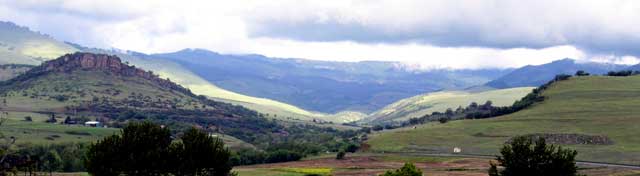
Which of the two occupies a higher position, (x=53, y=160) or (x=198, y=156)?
(x=198, y=156)

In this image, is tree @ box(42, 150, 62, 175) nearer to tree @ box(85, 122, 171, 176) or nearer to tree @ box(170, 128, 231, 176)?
tree @ box(85, 122, 171, 176)

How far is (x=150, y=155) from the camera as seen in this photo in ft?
334

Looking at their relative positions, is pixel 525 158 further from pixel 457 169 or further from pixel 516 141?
pixel 457 169

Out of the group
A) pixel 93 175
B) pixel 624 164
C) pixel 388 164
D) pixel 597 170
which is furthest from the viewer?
pixel 388 164

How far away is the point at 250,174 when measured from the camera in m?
159

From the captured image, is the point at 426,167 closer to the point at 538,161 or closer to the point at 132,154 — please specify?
the point at 538,161

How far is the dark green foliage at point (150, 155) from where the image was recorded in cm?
10231

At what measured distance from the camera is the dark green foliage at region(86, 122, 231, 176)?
336 ft

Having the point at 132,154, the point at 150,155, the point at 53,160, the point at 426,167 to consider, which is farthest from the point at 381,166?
the point at 53,160

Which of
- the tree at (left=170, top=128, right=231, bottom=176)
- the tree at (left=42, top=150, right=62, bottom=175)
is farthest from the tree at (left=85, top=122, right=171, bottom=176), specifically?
the tree at (left=42, top=150, right=62, bottom=175)

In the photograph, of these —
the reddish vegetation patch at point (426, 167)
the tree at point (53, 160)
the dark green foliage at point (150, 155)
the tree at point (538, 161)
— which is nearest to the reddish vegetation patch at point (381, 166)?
the reddish vegetation patch at point (426, 167)

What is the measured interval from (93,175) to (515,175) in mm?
55948

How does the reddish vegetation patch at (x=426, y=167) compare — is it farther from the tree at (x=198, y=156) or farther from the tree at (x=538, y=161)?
the tree at (x=198, y=156)

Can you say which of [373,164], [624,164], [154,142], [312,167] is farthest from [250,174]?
[624,164]
